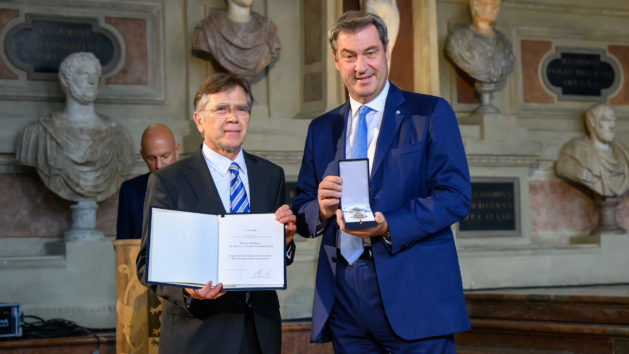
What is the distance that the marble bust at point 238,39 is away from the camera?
688 cm

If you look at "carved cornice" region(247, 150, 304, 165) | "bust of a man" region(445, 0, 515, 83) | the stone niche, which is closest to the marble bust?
"carved cornice" region(247, 150, 304, 165)

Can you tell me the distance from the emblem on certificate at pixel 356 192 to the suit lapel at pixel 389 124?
0.22 m

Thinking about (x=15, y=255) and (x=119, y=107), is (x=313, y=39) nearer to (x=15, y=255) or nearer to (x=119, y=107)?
(x=119, y=107)

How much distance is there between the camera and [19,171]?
651 cm

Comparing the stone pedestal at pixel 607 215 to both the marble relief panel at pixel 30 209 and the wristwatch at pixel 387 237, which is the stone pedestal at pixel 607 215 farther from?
the wristwatch at pixel 387 237

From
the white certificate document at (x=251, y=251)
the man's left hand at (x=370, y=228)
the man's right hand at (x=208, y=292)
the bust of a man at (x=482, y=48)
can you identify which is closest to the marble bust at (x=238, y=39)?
the bust of a man at (x=482, y=48)

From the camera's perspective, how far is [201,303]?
112 inches

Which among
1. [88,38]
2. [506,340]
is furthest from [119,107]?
[506,340]

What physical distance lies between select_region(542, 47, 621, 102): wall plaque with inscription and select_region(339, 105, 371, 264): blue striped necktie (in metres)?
6.19

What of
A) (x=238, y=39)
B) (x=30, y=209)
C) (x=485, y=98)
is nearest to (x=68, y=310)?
(x=30, y=209)

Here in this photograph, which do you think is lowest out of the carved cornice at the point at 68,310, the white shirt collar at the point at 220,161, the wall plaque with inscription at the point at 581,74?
the carved cornice at the point at 68,310

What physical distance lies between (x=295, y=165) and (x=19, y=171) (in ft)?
7.38

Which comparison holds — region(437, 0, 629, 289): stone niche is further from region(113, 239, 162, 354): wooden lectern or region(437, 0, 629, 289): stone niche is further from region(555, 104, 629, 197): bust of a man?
region(113, 239, 162, 354): wooden lectern

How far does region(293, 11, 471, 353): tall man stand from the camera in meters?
2.62
